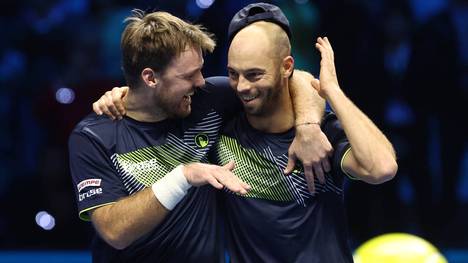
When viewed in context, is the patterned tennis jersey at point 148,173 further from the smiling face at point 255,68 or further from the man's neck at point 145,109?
the smiling face at point 255,68

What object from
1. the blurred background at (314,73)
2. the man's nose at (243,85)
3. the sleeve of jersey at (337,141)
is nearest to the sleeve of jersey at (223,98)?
the man's nose at (243,85)

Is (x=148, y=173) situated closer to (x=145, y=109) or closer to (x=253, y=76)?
(x=145, y=109)

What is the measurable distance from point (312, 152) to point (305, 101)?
326 millimetres

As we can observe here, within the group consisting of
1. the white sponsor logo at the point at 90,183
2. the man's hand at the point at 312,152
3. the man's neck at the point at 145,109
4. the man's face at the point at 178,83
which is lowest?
the white sponsor logo at the point at 90,183

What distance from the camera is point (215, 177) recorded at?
178 inches

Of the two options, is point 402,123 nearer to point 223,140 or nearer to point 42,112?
point 42,112

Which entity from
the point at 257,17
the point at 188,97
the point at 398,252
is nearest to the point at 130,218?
the point at 188,97

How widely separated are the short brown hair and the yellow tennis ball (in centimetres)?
189

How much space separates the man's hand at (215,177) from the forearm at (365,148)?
0.52 metres

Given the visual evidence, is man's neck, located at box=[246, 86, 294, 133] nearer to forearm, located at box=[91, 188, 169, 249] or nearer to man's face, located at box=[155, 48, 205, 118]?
man's face, located at box=[155, 48, 205, 118]

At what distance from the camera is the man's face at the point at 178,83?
5031 mm

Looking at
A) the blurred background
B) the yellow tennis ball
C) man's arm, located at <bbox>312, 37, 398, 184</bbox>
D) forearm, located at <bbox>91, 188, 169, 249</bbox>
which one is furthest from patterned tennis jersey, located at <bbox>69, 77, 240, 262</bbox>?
the blurred background

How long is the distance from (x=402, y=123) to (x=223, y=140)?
420cm

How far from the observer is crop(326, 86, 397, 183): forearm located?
4695 mm
